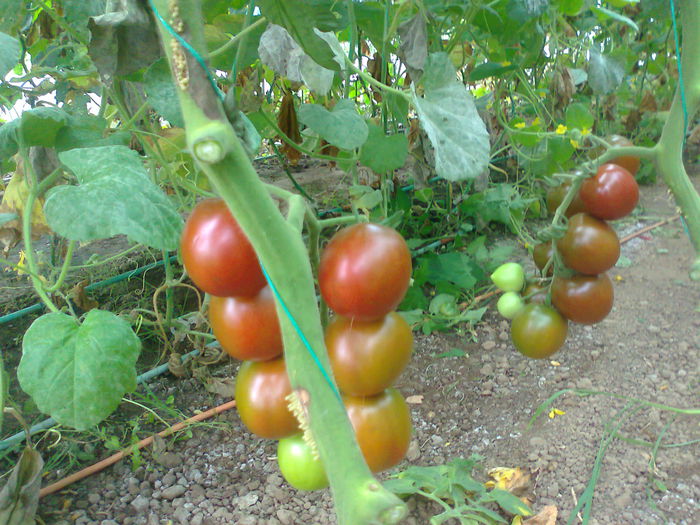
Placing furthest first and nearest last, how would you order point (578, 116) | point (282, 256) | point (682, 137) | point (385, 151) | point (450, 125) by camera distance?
point (578, 116) → point (385, 151) → point (450, 125) → point (682, 137) → point (282, 256)

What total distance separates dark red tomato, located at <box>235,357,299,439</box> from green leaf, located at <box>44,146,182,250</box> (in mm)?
126

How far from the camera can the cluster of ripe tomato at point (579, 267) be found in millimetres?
709

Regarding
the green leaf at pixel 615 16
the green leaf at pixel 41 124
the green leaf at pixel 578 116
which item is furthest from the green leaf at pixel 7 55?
the green leaf at pixel 615 16

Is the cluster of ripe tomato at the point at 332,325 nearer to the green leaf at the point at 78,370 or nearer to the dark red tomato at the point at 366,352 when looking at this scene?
the dark red tomato at the point at 366,352

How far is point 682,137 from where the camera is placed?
21.7 inches

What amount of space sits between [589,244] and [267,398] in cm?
48

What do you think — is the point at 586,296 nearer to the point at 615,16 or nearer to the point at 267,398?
the point at 267,398

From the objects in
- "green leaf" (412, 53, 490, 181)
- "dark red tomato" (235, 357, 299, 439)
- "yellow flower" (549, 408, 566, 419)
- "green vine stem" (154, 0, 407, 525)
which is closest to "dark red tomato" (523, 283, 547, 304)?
"green leaf" (412, 53, 490, 181)

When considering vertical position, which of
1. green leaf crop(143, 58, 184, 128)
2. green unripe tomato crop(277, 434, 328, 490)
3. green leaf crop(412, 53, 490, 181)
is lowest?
green unripe tomato crop(277, 434, 328, 490)

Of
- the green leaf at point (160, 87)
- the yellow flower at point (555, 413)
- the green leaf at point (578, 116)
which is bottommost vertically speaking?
the yellow flower at point (555, 413)

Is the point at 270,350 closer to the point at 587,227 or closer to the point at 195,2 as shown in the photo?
the point at 195,2

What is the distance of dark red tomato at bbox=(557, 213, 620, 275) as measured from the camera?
720mm

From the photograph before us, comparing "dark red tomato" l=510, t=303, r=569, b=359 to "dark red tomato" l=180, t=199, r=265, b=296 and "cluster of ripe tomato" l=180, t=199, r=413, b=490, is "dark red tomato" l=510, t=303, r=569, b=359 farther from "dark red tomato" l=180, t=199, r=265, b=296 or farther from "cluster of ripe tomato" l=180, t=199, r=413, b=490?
"dark red tomato" l=180, t=199, r=265, b=296

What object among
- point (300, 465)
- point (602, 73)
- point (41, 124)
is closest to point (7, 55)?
point (41, 124)
